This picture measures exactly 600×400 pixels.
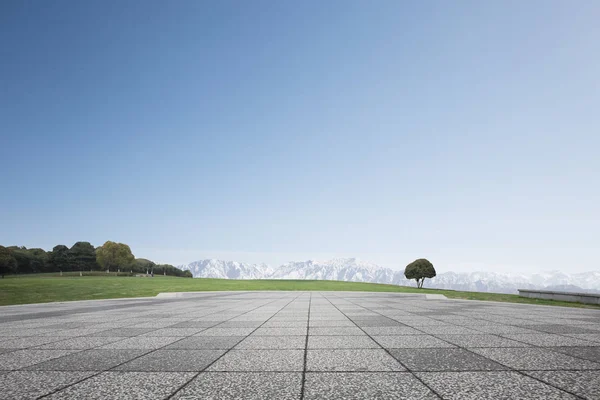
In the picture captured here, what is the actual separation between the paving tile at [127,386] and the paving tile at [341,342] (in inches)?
118

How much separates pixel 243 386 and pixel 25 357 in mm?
4771

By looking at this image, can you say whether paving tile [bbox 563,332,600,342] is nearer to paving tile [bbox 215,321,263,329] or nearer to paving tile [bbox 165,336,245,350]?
paving tile [bbox 165,336,245,350]

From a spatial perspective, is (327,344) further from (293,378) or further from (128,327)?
(128,327)

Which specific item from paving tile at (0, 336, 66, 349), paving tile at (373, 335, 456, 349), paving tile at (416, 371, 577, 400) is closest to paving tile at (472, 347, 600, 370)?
paving tile at (416, 371, 577, 400)

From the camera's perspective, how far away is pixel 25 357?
610 cm

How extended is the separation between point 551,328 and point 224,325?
9660 millimetres

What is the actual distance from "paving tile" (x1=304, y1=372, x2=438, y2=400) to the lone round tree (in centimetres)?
7298

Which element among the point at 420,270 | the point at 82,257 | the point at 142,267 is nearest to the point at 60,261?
the point at 82,257

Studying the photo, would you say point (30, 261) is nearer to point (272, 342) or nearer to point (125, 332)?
point (125, 332)

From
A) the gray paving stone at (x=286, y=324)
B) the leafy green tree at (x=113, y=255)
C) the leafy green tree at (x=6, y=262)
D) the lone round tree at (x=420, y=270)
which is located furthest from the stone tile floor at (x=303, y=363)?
the leafy green tree at (x=113, y=255)

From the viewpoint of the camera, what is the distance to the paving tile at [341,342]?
6801 millimetres

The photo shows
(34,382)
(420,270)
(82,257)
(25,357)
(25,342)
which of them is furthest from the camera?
(82,257)

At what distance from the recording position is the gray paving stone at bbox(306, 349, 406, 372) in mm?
5129

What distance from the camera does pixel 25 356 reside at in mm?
6188
